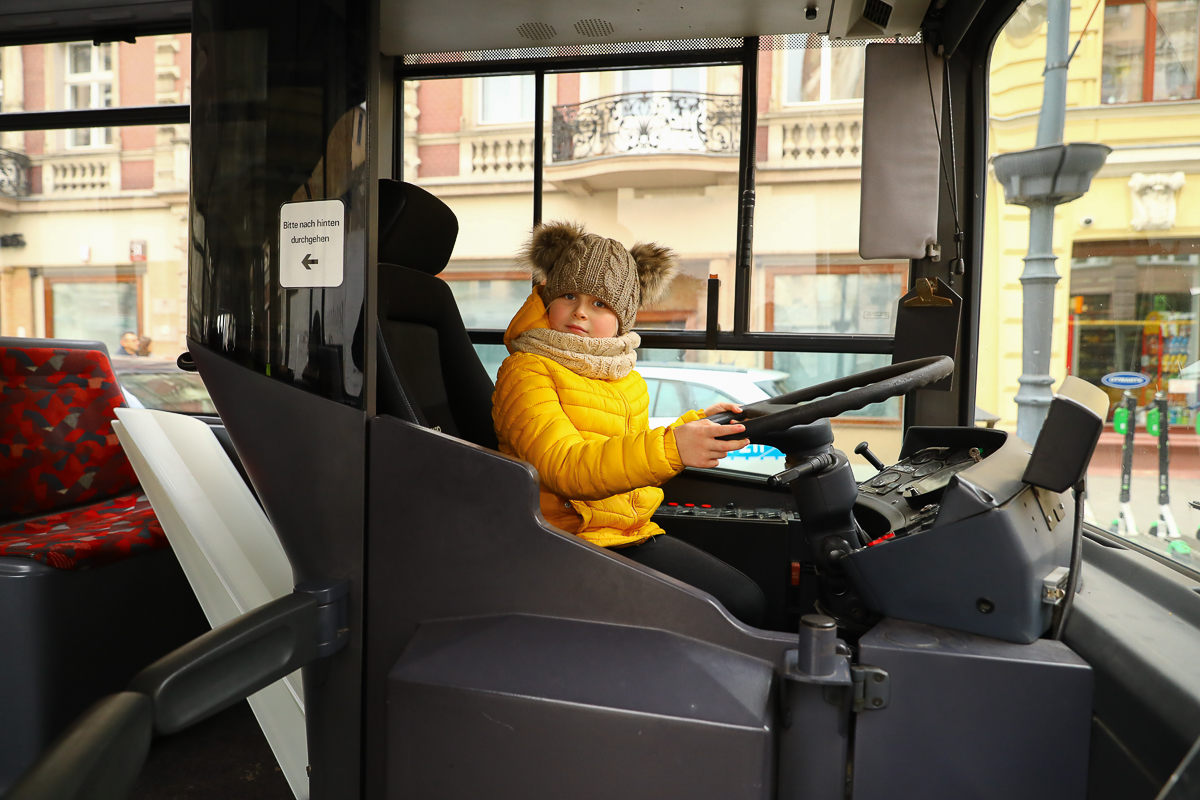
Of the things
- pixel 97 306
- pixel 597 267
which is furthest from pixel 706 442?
pixel 97 306

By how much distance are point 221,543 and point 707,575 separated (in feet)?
2.83

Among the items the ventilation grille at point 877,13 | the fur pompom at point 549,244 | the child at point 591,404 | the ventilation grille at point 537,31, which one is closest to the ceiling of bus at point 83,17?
the ventilation grille at point 537,31

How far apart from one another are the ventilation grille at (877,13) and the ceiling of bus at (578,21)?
87 millimetres

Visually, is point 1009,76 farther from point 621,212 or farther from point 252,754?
point 252,754

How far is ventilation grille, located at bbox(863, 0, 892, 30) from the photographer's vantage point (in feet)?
5.44

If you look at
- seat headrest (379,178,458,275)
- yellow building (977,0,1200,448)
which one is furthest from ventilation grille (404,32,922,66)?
seat headrest (379,178,458,275)

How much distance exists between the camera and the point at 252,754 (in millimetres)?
1780

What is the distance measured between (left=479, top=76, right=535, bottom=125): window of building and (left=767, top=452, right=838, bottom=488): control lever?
1.68m

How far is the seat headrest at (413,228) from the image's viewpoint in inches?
59.9

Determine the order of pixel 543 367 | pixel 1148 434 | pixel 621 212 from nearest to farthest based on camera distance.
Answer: pixel 543 367 < pixel 1148 434 < pixel 621 212

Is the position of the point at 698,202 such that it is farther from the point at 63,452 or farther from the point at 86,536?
the point at 63,452

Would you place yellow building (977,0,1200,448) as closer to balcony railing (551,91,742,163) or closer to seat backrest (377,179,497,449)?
balcony railing (551,91,742,163)

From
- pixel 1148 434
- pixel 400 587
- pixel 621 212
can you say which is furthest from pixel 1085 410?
pixel 621 212

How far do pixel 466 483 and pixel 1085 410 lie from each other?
0.78 metres
